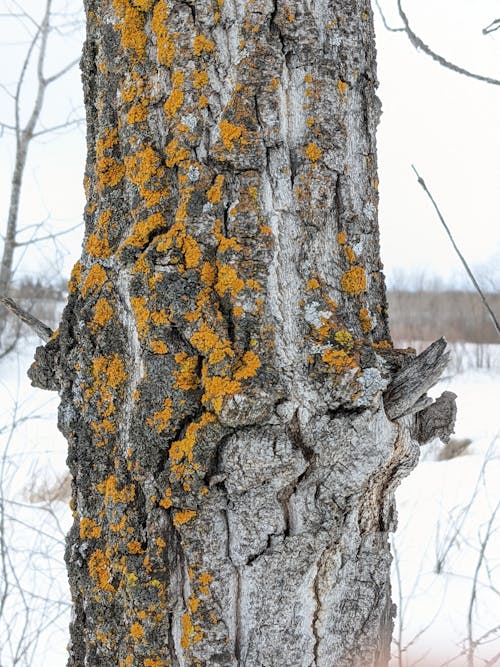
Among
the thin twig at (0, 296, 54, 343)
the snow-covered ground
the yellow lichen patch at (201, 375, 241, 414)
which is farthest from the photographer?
the snow-covered ground

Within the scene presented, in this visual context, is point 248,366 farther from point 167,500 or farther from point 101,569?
point 101,569

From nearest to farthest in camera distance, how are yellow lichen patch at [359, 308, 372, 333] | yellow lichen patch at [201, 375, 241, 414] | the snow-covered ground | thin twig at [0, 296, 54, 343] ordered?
yellow lichen patch at [201, 375, 241, 414]
yellow lichen patch at [359, 308, 372, 333]
thin twig at [0, 296, 54, 343]
the snow-covered ground

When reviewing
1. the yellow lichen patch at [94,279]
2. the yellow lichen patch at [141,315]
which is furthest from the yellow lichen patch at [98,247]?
the yellow lichen patch at [141,315]

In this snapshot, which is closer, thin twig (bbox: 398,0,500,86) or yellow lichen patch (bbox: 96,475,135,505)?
yellow lichen patch (bbox: 96,475,135,505)

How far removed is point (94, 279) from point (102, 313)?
0.07m

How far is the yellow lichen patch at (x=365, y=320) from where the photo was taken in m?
1.00

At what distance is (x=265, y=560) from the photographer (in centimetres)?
94

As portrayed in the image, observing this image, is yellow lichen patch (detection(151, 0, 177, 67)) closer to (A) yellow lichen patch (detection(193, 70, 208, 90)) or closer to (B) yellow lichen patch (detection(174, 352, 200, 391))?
(A) yellow lichen patch (detection(193, 70, 208, 90))

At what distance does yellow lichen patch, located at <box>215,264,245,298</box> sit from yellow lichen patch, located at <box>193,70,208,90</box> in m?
0.30

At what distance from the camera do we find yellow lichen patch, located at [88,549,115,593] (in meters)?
1.02

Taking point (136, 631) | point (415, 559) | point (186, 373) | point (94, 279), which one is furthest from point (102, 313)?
point (415, 559)

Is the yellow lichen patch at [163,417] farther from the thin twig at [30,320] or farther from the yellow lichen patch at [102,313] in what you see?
the thin twig at [30,320]

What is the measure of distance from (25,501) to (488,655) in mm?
3763

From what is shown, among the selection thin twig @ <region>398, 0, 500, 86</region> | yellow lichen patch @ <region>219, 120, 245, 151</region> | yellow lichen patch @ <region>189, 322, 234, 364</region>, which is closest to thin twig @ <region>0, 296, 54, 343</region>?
yellow lichen patch @ <region>189, 322, 234, 364</region>
